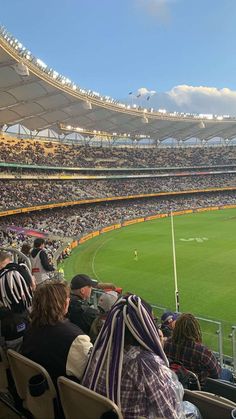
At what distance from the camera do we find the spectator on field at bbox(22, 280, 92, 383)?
124 inches

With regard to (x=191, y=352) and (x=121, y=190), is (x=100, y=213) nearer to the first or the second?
(x=121, y=190)

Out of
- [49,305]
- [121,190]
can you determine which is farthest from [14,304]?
[121,190]

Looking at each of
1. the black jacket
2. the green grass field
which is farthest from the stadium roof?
the black jacket

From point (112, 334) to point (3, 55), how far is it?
98.7 ft

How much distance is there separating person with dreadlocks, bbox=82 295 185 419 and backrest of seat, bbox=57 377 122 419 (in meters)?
0.12

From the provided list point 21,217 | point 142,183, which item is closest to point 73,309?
point 21,217

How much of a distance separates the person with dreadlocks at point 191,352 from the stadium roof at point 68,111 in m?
27.3

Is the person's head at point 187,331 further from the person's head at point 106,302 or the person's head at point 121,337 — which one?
the person's head at point 121,337

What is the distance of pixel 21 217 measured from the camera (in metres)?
44.1

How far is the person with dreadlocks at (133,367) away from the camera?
2637mm

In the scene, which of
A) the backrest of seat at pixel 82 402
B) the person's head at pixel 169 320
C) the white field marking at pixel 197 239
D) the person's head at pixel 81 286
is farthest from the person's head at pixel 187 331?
the white field marking at pixel 197 239

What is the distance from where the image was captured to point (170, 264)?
26.9 meters

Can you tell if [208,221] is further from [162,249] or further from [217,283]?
[217,283]

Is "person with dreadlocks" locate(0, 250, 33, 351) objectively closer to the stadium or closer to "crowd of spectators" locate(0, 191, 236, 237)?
the stadium
